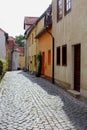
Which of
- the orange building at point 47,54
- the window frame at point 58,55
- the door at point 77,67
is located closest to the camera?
the door at point 77,67

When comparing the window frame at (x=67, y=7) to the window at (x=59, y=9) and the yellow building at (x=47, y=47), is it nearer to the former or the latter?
the window at (x=59, y=9)

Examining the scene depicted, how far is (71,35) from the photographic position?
1388cm

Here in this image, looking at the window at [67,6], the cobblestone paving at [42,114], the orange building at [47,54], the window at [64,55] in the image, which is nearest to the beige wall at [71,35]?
the window at [64,55]

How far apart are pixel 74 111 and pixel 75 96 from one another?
3083 millimetres

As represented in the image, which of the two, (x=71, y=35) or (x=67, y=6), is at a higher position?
(x=67, y=6)

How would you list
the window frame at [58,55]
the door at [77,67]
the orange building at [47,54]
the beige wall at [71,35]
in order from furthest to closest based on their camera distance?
the orange building at [47,54] < the window frame at [58,55] < the door at [77,67] < the beige wall at [71,35]

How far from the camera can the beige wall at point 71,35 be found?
11.5 metres

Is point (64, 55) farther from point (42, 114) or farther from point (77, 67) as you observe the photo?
point (42, 114)

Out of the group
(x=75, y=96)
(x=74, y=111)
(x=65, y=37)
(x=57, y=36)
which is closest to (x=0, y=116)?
(x=74, y=111)

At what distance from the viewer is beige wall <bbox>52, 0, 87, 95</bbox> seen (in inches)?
453

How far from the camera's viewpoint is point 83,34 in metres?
11.6

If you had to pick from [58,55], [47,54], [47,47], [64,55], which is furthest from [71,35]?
[47,54]

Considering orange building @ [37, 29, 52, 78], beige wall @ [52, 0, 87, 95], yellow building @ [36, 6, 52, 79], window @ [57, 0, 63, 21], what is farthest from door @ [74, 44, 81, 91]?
orange building @ [37, 29, 52, 78]

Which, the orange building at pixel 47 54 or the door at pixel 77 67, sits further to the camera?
the orange building at pixel 47 54
